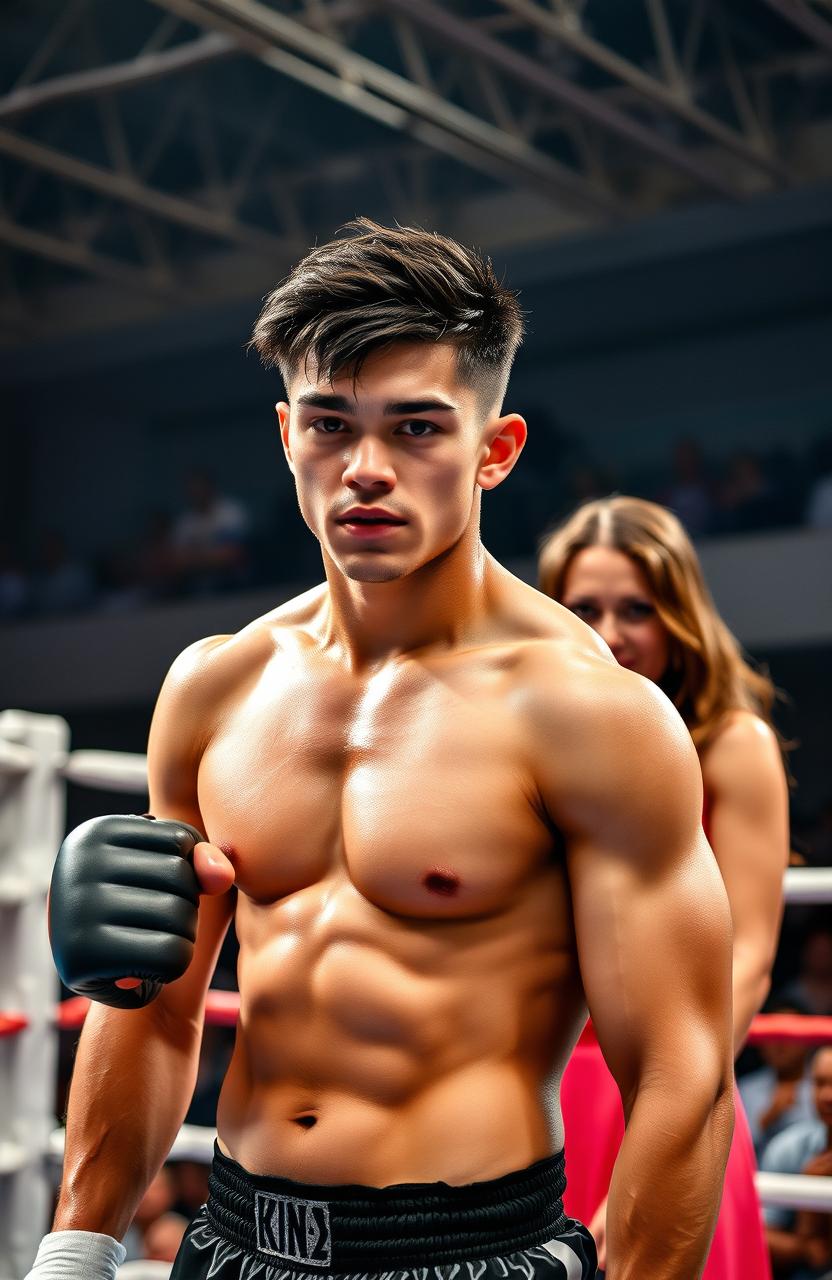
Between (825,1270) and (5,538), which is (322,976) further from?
(5,538)

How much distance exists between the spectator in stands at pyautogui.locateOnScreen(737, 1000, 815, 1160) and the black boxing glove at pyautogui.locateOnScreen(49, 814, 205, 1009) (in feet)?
8.14

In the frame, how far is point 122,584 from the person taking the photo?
29.0ft

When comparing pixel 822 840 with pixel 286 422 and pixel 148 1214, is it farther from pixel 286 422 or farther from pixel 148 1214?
pixel 286 422

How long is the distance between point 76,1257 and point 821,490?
6.24 meters

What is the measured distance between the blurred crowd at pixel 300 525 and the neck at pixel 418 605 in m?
5.77

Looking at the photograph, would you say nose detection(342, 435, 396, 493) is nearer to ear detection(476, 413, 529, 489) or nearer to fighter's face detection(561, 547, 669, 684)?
ear detection(476, 413, 529, 489)

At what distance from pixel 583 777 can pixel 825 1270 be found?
224 cm

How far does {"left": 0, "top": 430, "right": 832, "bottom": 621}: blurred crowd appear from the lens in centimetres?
713

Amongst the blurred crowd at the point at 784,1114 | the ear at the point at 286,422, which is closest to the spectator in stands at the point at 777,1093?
the blurred crowd at the point at 784,1114

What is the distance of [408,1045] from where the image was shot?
42.8 inches

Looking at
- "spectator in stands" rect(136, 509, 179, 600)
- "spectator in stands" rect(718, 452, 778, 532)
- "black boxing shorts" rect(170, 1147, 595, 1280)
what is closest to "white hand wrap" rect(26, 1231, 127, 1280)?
"black boxing shorts" rect(170, 1147, 595, 1280)

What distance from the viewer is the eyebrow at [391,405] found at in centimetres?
111

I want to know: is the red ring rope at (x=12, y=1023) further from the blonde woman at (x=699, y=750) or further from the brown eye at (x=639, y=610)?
the brown eye at (x=639, y=610)

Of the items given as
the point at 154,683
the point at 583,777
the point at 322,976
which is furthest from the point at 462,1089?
the point at 154,683
